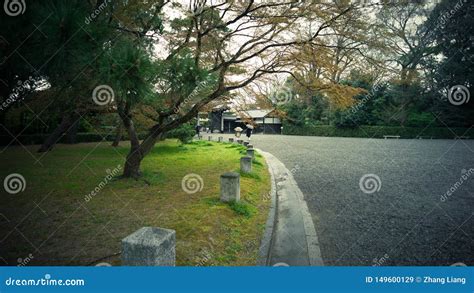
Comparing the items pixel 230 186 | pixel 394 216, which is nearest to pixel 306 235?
pixel 230 186

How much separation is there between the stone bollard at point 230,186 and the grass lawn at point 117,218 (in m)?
0.21

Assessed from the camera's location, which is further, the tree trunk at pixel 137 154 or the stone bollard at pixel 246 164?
the stone bollard at pixel 246 164

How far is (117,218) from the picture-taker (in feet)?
14.3

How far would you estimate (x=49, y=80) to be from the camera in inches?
92.7

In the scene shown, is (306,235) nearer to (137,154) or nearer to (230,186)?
(230,186)

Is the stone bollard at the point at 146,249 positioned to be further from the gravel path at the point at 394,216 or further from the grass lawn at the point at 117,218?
the gravel path at the point at 394,216

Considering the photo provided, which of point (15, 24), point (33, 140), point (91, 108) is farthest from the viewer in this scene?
point (33, 140)

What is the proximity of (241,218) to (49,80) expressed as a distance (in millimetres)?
3464

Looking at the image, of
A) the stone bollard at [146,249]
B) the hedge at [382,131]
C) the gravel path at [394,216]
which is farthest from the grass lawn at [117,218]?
the hedge at [382,131]

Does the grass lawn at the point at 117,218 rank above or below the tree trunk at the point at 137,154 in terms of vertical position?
below

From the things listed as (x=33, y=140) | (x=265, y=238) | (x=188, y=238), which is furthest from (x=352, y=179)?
(x=33, y=140)

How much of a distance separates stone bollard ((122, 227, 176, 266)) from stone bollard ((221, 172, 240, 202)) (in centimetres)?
277

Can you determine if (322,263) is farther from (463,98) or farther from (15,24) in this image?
(463,98)

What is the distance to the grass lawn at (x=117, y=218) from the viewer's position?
3.12 metres
